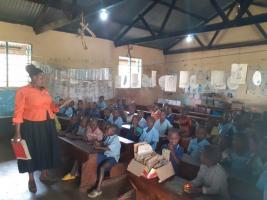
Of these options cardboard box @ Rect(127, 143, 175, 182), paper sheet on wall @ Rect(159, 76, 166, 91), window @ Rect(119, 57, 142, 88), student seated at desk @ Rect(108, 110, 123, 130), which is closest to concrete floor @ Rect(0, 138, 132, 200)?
cardboard box @ Rect(127, 143, 175, 182)

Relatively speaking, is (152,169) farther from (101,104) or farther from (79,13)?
(101,104)

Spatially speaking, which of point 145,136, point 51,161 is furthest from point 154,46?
point 51,161

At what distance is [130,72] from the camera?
9078mm

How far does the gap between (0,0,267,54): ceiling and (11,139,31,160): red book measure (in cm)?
262

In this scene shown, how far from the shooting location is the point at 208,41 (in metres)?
8.91

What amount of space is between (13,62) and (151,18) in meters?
4.17

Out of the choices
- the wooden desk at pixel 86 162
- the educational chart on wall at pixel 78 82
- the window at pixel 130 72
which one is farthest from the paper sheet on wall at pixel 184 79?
the wooden desk at pixel 86 162

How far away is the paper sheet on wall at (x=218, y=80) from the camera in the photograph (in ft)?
27.0

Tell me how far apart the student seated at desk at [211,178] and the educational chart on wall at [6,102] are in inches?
211

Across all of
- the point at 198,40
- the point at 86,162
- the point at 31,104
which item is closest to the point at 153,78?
the point at 198,40

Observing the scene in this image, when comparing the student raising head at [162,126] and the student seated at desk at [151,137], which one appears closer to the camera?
the student seated at desk at [151,137]

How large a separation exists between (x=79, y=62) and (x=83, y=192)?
4977 mm

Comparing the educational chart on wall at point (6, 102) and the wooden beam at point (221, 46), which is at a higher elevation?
the wooden beam at point (221, 46)

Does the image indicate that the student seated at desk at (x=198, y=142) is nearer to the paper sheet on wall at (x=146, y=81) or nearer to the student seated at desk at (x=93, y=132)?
the student seated at desk at (x=93, y=132)
